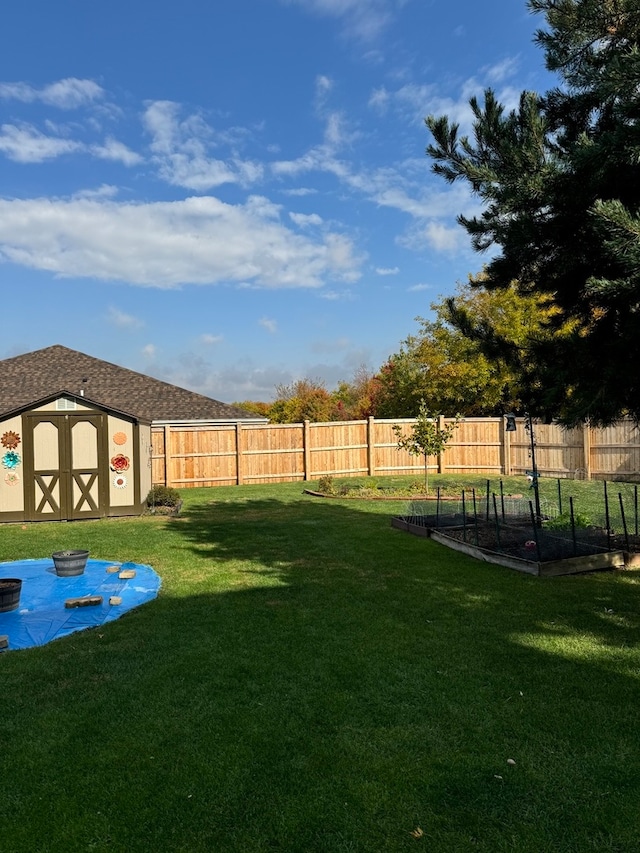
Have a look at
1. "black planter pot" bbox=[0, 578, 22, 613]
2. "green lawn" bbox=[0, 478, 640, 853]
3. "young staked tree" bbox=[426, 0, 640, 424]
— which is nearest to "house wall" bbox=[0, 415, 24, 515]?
"black planter pot" bbox=[0, 578, 22, 613]

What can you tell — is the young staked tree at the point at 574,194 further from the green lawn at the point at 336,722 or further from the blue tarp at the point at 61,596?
the blue tarp at the point at 61,596

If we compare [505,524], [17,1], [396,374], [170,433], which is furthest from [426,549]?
[396,374]

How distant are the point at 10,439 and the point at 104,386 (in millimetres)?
9539

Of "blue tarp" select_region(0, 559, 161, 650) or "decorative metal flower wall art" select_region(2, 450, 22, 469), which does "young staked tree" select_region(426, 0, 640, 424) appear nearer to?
"blue tarp" select_region(0, 559, 161, 650)

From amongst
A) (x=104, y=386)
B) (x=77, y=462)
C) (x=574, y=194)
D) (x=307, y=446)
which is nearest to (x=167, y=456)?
(x=307, y=446)

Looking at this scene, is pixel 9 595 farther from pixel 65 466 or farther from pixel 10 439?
pixel 10 439

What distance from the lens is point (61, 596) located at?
6137mm

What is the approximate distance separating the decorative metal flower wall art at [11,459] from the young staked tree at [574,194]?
978 centimetres

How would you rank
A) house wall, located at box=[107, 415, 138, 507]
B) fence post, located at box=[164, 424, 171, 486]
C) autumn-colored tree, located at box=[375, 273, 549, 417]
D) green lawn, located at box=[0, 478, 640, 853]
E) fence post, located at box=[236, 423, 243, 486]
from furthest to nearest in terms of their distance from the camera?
autumn-colored tree, located at box=[375, 273, 549, 417], fence post, located at box=[236, 423, 243, 486], fence post, located at box=[164, 424, 171, 486], house wall, located at box=[107, 415, 138, 507], green lawn, located at box=[0, 478, 640, 853]

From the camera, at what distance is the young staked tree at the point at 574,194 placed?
3.94 m

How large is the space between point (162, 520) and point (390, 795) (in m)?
9.35

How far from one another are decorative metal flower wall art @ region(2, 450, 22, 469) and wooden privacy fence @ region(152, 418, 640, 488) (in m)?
6.29

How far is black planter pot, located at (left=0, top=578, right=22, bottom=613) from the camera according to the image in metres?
5.60

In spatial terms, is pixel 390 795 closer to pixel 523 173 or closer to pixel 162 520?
pixel 523 173
